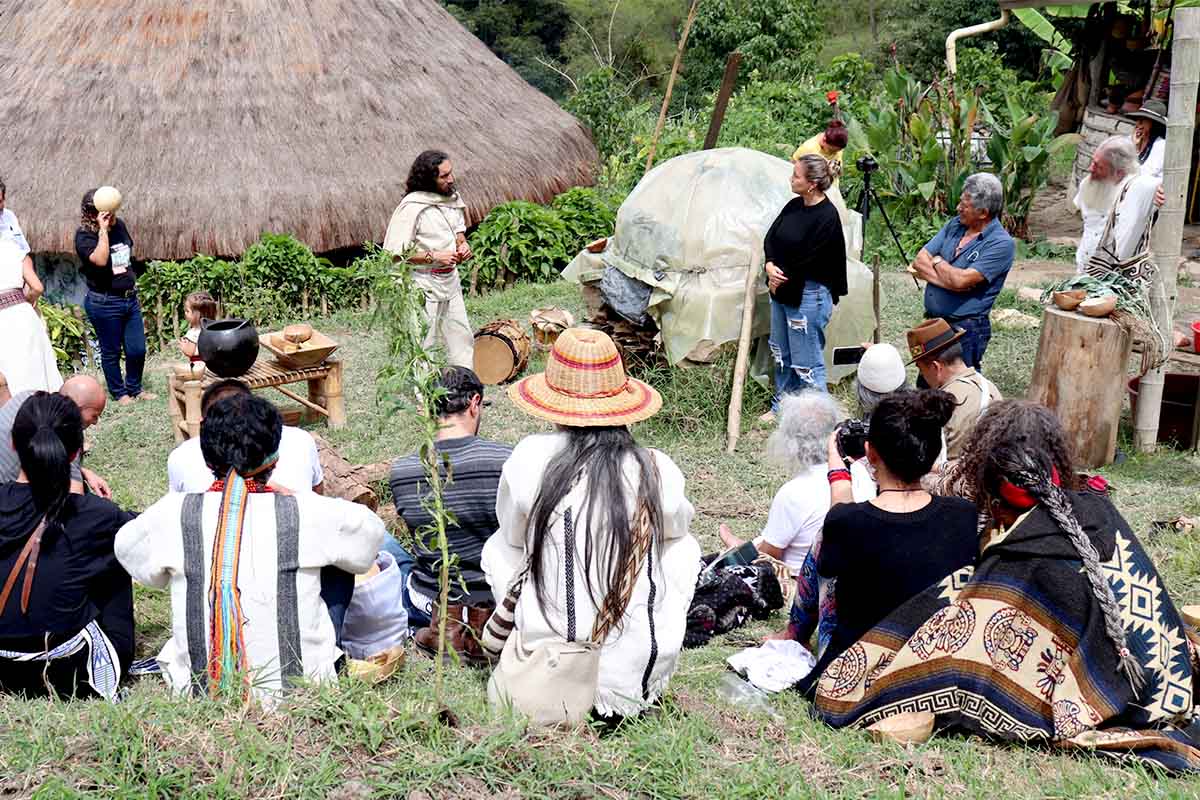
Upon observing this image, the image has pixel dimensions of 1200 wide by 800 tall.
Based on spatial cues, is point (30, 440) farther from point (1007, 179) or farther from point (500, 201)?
point (1007, 179)

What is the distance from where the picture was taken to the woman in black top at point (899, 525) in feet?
11.9

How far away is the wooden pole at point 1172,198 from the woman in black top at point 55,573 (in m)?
5.28

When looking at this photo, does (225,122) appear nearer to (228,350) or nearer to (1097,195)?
(228,350)

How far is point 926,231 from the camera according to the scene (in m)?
10.7

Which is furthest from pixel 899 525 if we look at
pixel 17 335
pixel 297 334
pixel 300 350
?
pixel 17 335

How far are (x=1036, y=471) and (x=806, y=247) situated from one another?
3330mm

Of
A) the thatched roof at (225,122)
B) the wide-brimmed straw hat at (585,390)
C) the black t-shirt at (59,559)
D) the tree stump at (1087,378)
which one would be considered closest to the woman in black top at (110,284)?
the thatched roof at (225,122)

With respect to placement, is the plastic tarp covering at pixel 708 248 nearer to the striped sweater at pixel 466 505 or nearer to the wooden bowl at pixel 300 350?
the wooden bowl at pixel 300 350

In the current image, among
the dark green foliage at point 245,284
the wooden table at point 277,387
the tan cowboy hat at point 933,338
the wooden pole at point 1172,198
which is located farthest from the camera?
the dark green foliage at point 245,284

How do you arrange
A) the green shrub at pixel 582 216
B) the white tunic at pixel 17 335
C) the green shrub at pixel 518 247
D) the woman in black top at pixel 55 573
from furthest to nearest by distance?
the green shrub at pixel 582 216, the green shrub at pixel 518 247, the white tunic at pixel 17 335, the woman in black top at pixel 55 573

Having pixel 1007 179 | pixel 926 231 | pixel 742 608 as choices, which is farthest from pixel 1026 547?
pixel 1007 179

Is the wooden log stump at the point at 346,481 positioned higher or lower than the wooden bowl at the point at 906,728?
lower

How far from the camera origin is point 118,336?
25.6 feet

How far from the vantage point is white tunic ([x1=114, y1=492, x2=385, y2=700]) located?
3.44 m
